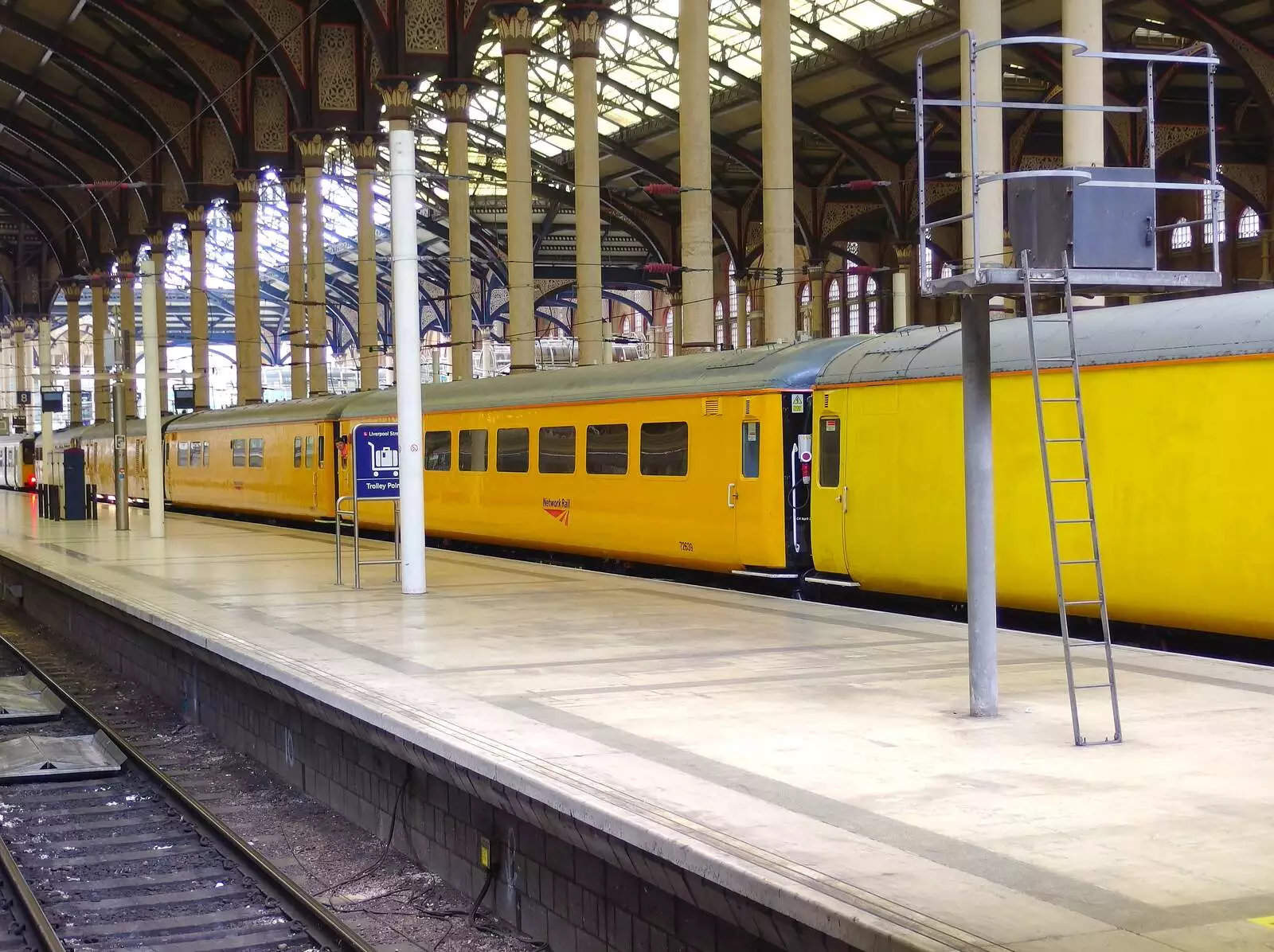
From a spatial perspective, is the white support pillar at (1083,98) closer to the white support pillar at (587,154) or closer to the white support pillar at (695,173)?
the white support pillar at (695,173)

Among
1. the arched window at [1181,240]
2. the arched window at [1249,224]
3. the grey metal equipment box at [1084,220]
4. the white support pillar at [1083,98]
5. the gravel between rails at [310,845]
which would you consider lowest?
the gravel between rails at [310,845]

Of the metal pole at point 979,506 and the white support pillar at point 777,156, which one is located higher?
the white support pillar at point 777,156

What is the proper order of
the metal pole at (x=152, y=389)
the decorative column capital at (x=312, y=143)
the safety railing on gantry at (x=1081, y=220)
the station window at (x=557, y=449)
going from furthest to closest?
the decorative column capital at (x=312, y=143) → the metal pole at (x=152, y=389) → the station window at (x=557, y=449) → the safety railing on gantry at (x=1081, y=220)

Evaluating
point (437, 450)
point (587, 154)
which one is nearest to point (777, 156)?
point (587, 154)

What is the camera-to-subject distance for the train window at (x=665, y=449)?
1819 cm

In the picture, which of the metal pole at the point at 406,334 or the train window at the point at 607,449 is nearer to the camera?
the metal pole at the point at 406,334

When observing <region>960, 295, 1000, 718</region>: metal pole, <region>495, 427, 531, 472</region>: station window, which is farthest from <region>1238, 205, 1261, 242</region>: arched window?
<region>960, 295, 1000, 718</region>: metal pole

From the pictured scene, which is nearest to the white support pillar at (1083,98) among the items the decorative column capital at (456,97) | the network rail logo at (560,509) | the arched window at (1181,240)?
the network rail logo at (560,509)

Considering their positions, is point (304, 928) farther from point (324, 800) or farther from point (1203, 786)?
point (1203, 786)

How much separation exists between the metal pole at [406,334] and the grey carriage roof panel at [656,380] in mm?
3015

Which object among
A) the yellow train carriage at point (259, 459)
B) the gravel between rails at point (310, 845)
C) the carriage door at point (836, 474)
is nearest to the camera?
the gravel between rails at point (310, 845)

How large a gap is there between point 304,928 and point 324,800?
320 centimetres

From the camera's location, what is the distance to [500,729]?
29.7 ft

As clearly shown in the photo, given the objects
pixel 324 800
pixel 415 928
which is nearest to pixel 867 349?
pixel 324 800
